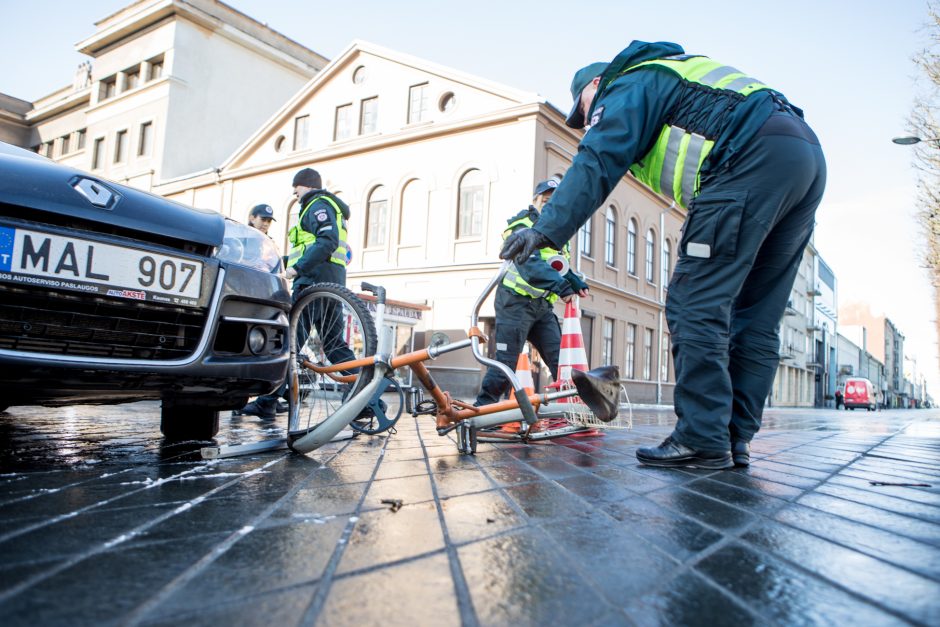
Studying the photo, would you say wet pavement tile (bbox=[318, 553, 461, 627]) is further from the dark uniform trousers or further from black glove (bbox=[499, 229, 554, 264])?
the dark uniform trousers

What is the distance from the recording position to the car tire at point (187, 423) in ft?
10.7

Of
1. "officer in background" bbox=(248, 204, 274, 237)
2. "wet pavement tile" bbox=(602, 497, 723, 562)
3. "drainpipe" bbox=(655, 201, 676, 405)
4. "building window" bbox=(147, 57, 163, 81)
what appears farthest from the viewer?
"building window" bbox=(147, 57, 163, 81)

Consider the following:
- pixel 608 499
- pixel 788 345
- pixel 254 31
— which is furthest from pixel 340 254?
pixel 788 345

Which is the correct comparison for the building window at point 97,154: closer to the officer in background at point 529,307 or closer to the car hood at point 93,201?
the officer in background at point 529,307

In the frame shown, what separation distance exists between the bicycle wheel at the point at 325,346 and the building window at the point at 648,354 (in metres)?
20.2

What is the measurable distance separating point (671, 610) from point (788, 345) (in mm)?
45806

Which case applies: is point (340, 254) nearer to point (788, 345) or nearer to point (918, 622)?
point (918, 622)

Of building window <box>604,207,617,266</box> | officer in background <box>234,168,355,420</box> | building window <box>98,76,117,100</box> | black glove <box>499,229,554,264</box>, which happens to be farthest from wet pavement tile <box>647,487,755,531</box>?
building window <box>98,76,117,100</box>

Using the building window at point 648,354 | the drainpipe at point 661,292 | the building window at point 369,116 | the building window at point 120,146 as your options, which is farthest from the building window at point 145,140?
the building window at point 648,354

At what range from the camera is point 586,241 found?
19266mm

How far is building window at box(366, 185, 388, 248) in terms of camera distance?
19078 millimetres

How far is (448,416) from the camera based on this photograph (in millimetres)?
3238

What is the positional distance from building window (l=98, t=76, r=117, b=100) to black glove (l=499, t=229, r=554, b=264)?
32869mm

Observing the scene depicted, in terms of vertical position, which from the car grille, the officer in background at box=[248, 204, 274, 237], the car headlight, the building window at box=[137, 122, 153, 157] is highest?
the building window at box=[137, 122, 153, 157]
